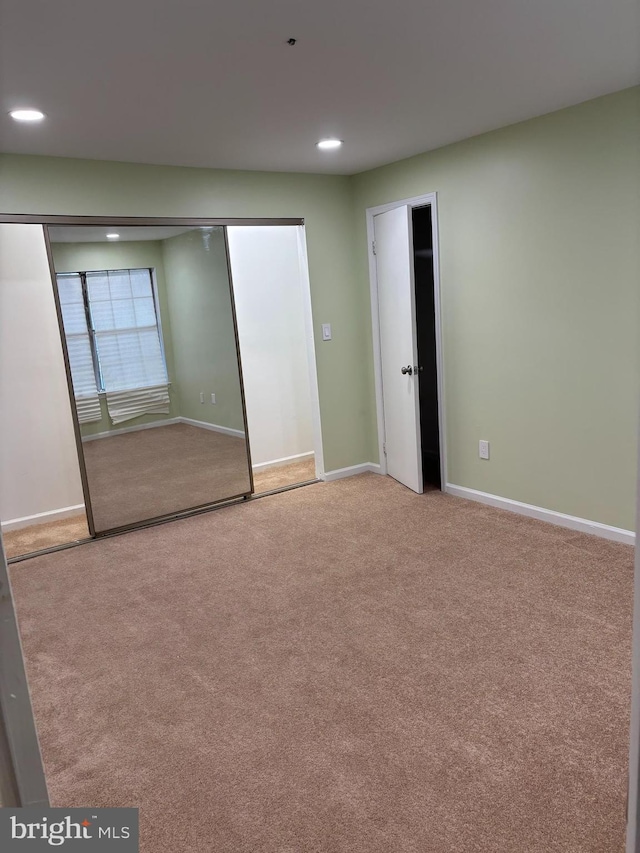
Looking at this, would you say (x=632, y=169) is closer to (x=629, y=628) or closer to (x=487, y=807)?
(x=629, y=628)

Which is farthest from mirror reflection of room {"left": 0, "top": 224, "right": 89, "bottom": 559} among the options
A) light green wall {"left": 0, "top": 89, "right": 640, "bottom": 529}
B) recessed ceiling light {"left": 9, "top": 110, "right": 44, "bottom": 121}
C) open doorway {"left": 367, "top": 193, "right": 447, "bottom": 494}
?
open doorway {"left": 367, "top": 193, "right": 447, "bottom": 494}

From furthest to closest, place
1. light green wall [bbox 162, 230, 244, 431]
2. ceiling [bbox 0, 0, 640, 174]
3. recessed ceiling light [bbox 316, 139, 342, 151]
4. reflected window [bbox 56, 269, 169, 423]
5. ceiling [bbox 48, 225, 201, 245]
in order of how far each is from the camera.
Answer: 1. light green wall [bbox 162, 230, 244, 431]
2. reflected window [bbox 56, 269, 169, 423]
3. ceiling [bbox 48, 225, 201, 245]
4. recessed ceiling light [bbox 316, 139, 342, 151]
5. ceiling [bbox 0, 0, 640, 174]

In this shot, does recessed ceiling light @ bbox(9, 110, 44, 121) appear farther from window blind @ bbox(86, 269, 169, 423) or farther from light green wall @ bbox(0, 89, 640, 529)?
window blind @ bbox(86, 269, 169, 423)

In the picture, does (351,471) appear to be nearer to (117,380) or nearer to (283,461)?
(283,461)

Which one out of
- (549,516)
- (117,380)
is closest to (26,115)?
(117,380)

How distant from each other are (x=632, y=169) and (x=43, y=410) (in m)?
3.81

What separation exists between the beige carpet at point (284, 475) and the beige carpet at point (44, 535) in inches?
51.7

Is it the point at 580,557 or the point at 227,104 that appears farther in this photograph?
the point at 580,557

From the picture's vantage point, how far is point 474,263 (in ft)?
13.3

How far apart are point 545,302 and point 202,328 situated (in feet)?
7.53

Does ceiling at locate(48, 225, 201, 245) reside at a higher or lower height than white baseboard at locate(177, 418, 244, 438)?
higher

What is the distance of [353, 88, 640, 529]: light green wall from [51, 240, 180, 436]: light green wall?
177 centimetres

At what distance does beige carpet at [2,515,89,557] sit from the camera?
4121 mm

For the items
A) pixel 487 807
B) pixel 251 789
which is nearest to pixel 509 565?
pixel 487 807
